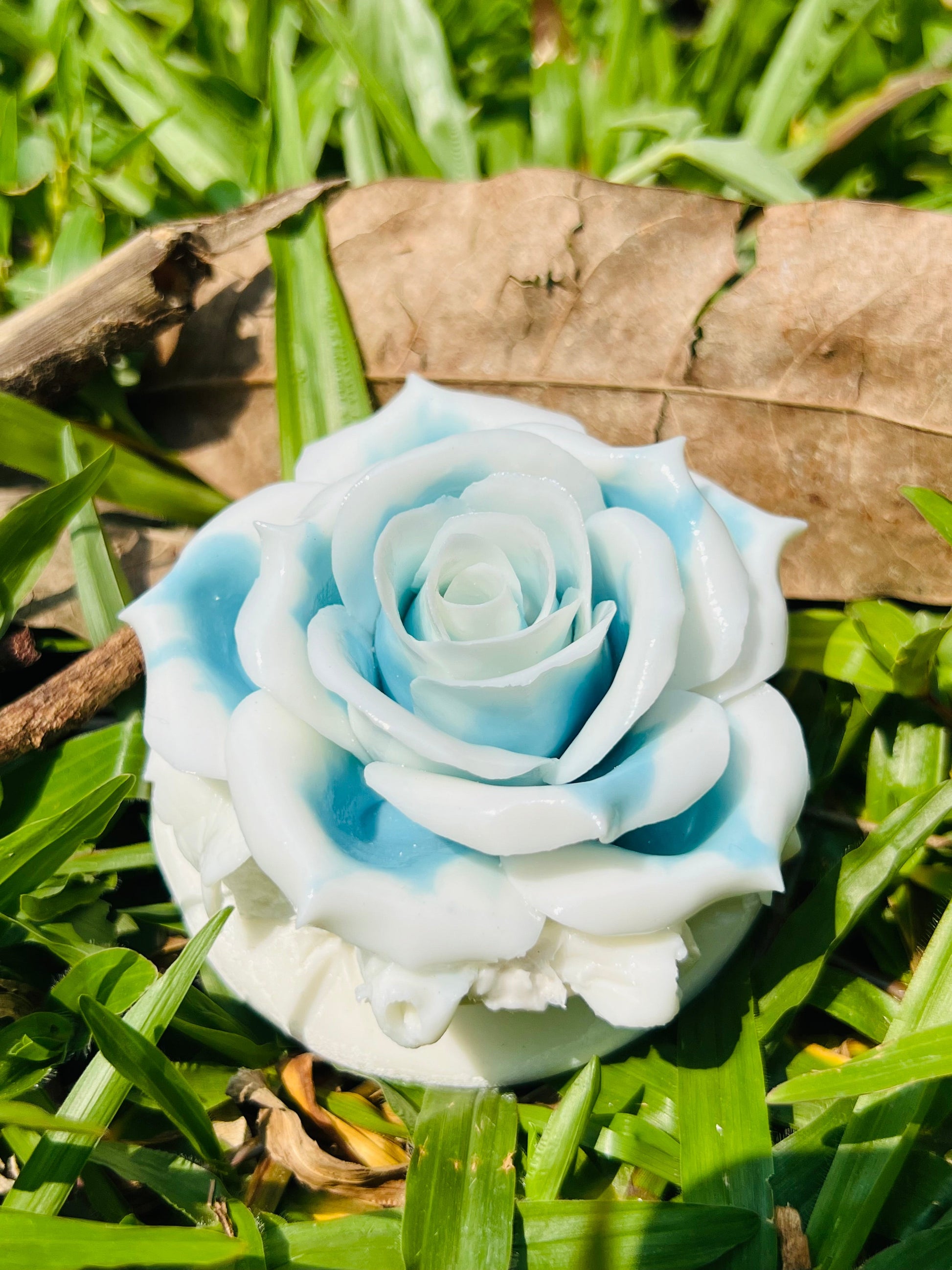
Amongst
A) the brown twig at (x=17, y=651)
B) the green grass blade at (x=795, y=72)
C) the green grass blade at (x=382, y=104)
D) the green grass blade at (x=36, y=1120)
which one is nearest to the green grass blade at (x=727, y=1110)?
the green grass blade at (x=36, y=1120)

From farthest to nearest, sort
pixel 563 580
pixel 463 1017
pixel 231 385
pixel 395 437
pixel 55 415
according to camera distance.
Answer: pixel 231 385 → pixel 55 415 → pixel 395 437 → pixel 463 1017 → pixel 563 580

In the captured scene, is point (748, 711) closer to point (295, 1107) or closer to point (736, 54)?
point (295, 1107)

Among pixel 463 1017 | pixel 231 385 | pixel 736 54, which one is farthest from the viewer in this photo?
pixel 736 54

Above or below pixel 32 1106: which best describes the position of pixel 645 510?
above

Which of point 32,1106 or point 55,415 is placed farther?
point 55,415

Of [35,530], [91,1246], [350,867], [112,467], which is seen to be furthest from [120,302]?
[91,1246]

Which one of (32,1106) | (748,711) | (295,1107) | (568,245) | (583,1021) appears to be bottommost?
(295,1107)

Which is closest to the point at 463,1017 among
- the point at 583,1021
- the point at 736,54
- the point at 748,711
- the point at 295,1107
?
the point at 583,1021
